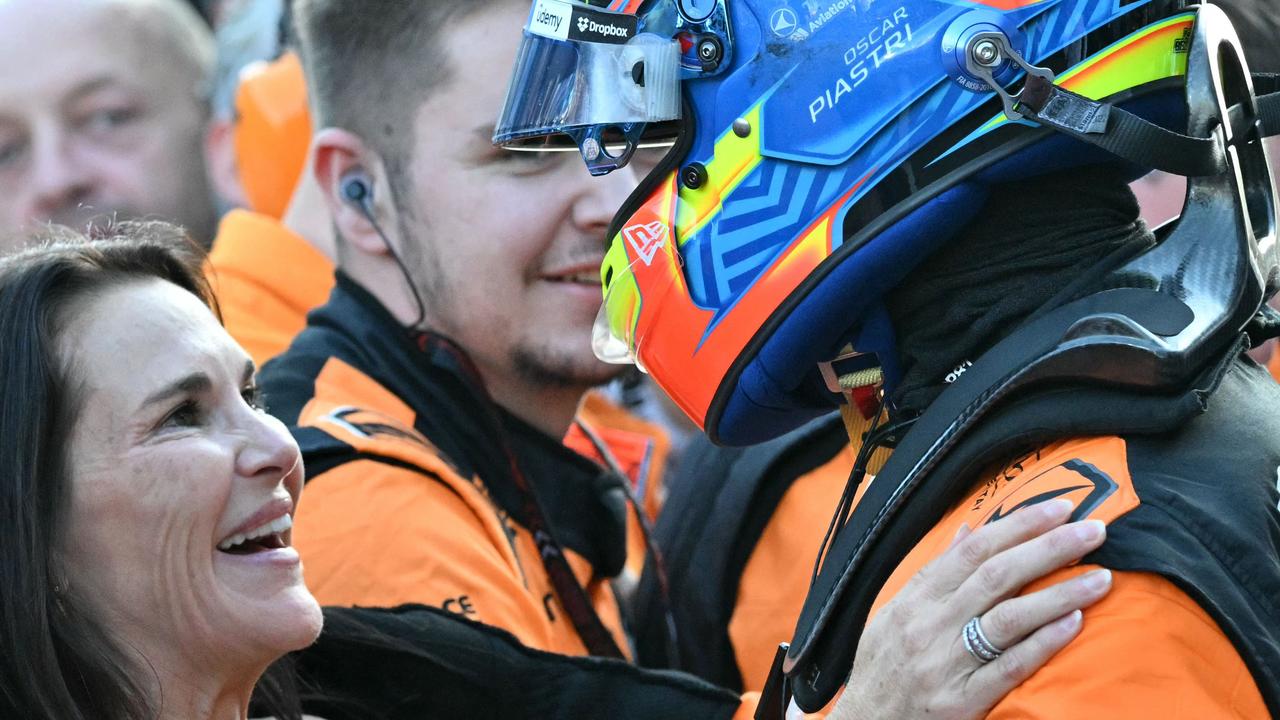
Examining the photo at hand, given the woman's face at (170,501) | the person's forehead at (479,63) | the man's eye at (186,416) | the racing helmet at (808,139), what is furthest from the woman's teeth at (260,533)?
the person's forehead at (479,63)

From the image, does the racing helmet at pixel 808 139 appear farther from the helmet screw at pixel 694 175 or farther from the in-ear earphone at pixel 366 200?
the in-ear earphone at pixel 366 200

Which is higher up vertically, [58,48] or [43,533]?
[43,533]

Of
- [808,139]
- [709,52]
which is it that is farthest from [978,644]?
[709,52]

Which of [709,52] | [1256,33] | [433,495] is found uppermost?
[709,52]

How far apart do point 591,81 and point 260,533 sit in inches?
34.9

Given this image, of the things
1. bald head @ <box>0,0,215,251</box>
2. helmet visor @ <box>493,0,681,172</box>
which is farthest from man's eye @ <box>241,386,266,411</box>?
bald head @ <box>0,0,215,251</box>

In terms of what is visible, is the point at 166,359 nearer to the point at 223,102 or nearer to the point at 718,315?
the point at 718,315

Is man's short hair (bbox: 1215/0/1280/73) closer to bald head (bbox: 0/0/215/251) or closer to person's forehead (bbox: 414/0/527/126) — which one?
person's forehead (bbox: 414/0/527/126)

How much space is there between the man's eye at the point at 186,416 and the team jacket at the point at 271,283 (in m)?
1.73

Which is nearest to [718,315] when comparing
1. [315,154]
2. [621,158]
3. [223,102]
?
[621,158]

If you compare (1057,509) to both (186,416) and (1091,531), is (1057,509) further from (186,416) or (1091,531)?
(186,416)

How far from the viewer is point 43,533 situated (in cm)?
234

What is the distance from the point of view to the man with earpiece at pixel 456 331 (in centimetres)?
306

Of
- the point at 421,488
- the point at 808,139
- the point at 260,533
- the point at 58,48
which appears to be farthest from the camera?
the point at 58,48
